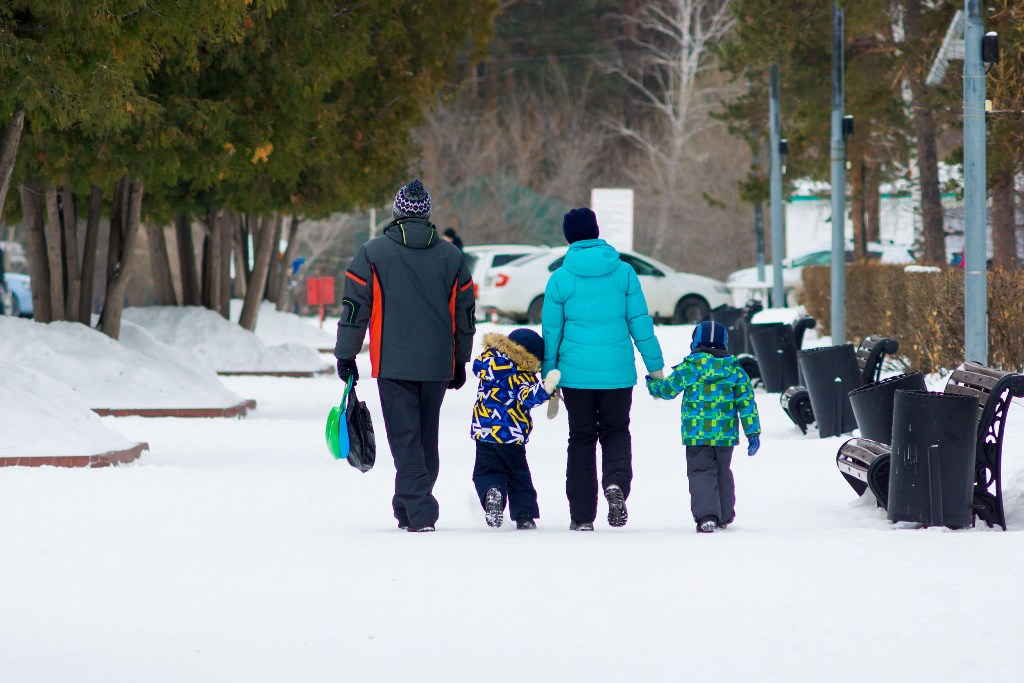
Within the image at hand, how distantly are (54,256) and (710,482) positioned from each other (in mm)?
10210

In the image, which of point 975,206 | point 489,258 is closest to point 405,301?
point 975,206

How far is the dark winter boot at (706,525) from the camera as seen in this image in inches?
314

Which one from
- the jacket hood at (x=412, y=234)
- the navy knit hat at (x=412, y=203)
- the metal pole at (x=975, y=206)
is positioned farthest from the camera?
the metal pole at (x=975, y=206)

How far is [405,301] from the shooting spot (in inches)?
309

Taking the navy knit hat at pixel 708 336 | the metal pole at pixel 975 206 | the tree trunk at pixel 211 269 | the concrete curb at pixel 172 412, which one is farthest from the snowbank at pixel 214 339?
the navy knit hat at pixel 708 336

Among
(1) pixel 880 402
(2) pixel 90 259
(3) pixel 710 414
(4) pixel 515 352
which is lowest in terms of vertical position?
(1) pixel 880 402

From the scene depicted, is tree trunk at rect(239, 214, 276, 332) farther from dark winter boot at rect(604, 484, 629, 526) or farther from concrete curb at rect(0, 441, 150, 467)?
dark winter boot at rect(604, 484, 629, 526)

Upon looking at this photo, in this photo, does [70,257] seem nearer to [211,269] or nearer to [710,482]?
[211,269]

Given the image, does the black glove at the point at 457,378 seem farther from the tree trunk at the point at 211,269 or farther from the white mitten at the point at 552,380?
the tree trunk at the point at 211,269

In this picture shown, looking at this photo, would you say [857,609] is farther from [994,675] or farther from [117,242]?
[117,242]

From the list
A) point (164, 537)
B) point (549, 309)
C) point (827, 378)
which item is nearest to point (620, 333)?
point (549, 309)

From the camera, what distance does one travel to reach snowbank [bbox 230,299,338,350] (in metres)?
30.9

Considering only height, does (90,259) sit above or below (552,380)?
above

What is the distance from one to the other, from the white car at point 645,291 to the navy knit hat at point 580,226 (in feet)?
84.5
